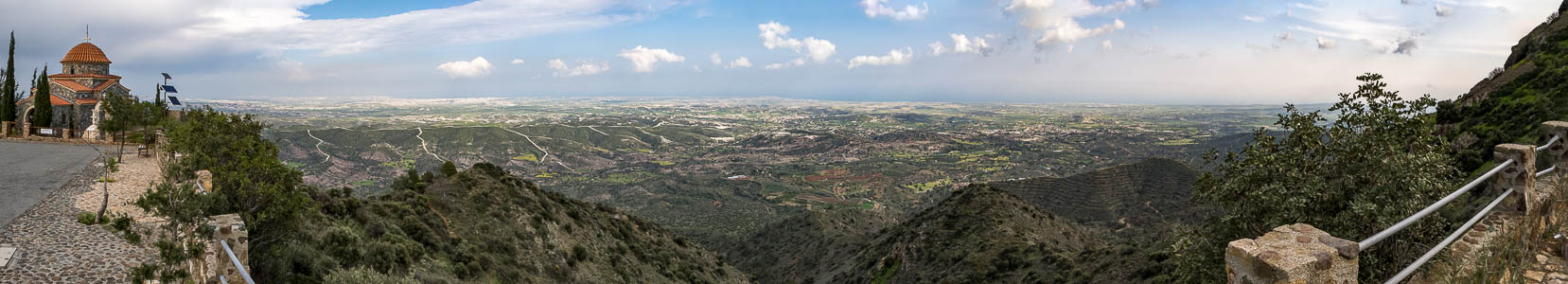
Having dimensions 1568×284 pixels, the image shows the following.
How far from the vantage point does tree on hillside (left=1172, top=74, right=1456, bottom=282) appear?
6.41 m

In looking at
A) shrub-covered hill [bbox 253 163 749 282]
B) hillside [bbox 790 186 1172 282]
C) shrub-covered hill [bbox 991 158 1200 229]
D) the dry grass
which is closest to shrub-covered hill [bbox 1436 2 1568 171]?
hillside [bbox 790 186 1172 282]

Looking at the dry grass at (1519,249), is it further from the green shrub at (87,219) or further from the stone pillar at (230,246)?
the green shrub at (87,219)

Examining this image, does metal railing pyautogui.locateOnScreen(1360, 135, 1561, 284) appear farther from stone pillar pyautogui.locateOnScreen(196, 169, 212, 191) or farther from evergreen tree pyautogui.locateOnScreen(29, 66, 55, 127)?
evergreen tree pyautogui.locateOnScreen(29, 66, 55, 127)

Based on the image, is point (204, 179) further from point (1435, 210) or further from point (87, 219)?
point (1435, 210)

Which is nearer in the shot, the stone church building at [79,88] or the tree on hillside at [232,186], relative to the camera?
the tree on hillside at [232,186]

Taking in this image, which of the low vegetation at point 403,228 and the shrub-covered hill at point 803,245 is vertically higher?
the low vegetation at point 403,228

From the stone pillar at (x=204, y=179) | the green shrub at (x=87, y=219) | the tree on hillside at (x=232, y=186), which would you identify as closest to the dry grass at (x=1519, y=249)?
the tree on hillside at (x=232, y=186)

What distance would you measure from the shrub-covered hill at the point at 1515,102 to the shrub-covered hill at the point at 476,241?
1016 inches

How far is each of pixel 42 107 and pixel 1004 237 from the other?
57497mm

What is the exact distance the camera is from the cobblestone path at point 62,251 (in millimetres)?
11688

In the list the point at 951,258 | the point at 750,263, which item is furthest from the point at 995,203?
the point at 750,263

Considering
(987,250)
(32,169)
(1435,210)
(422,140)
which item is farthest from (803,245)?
(422,140)

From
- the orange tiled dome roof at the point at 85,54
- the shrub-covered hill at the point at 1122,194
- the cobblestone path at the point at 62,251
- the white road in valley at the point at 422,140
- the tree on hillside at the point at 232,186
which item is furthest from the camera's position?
the white road in valley at the point at 422,140

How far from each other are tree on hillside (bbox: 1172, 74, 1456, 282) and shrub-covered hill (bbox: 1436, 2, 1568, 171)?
11.2 m
